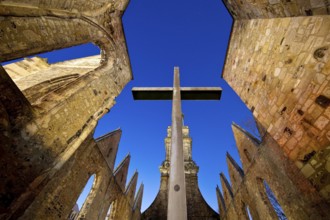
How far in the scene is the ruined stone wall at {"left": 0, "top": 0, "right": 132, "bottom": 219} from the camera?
9.68 feet

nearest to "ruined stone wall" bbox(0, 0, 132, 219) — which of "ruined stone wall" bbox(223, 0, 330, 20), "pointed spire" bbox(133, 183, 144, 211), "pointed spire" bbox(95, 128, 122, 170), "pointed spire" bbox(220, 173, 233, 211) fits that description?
"pointed spire" bbox(95, 128, 122, 170)

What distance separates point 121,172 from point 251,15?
977 centimetres

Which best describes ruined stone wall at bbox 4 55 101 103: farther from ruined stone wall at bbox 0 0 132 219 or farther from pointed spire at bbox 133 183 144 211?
pointed spire at bbox 133 183 144 211

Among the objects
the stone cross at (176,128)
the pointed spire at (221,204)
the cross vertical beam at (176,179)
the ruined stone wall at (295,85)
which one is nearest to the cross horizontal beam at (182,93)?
the stone cross at (176,128)

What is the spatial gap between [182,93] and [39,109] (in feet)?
9.82

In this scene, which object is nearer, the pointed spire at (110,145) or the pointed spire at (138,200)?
the pointed spire at (110,145)

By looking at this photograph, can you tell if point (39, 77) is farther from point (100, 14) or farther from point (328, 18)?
point (328, 18)

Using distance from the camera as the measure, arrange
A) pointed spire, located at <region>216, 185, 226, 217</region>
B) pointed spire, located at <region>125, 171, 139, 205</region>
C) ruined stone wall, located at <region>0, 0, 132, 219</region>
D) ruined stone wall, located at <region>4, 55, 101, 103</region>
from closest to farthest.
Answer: ruined stone wall, located at <region>0, 0, 132, 219</region> → ruined stone wall, located at <region>4, 55, 101, 103</region> → pointed spire, located at <region>125, 171, 139, 205</region> → pointed spire, located at <region>216, 185, 226, 217</region>

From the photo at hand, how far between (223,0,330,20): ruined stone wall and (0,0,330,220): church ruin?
0.07ft

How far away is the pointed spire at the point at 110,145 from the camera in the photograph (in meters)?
8.14

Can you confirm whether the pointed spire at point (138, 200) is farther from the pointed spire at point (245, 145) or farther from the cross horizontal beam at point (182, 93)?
the cross horizontal beam at point (182, 93)

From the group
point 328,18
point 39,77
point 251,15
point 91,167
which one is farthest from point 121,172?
point 328,18

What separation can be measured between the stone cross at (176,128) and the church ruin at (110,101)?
1398mm

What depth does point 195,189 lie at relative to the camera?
14906 mm
